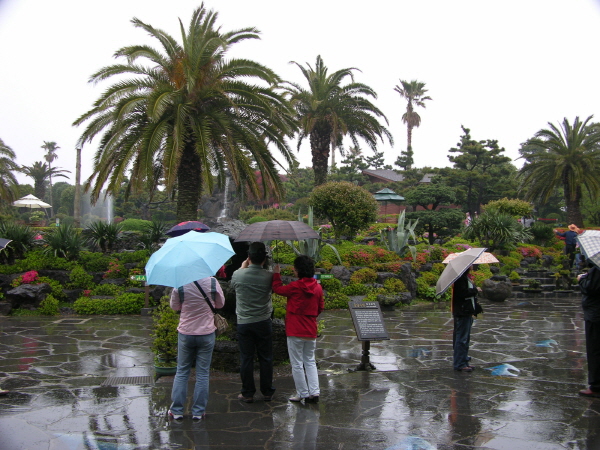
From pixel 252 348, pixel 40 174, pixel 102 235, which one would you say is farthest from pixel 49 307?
pixel 40 174

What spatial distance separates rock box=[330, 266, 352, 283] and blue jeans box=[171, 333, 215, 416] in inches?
383

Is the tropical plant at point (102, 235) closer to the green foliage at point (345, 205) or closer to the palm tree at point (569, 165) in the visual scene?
the green foliage at point (345, 205)

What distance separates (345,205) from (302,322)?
12.9m

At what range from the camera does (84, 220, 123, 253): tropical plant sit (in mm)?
16062

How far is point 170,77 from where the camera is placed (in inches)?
578

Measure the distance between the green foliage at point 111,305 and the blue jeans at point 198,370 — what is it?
8419 millimetres

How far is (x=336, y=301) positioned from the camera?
13.4 meters

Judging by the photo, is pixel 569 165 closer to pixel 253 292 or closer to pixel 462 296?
pixel 462 296

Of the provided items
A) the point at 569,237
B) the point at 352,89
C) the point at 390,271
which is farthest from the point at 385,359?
the point at 352,89

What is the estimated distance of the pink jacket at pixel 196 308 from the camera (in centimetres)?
497

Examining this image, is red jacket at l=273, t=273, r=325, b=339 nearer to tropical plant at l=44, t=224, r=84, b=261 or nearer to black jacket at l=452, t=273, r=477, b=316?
black jacket at l=452, t=273, r=477, b=316

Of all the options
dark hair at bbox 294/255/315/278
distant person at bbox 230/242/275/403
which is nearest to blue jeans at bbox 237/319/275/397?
distant person at bbox 230/242/275/403

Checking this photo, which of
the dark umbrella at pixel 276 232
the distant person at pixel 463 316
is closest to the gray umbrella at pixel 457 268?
the distant person at pixel 463 316

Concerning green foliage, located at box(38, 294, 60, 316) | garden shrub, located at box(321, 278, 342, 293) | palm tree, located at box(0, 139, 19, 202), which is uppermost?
palm tree, located at box(0, 139, 19, 202)
